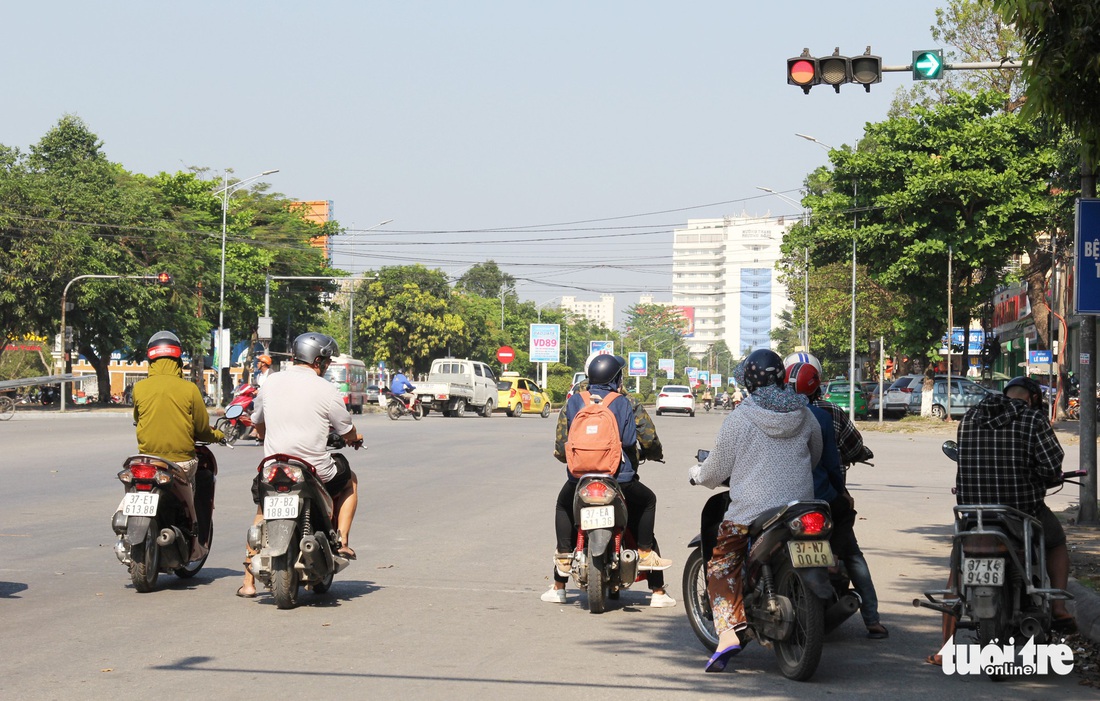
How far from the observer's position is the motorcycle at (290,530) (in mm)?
7742

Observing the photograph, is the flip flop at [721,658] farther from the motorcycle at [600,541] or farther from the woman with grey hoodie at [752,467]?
the motorcycle at [600,541]

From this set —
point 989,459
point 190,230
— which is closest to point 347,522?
point 989,459

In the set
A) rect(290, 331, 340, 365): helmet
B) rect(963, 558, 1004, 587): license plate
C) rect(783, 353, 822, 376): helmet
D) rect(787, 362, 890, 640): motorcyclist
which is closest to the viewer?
rect(963, 558, 1004, 587): license plate

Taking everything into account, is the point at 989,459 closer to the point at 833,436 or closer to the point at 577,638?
the point at 833,436

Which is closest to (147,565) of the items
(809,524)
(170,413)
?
(170,413)

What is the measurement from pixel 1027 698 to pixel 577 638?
2413mm

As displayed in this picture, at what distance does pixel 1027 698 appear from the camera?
597 cm

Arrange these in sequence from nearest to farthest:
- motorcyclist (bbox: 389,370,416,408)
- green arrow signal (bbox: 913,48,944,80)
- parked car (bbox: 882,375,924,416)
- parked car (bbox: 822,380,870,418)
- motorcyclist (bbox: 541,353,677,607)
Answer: motorcyclist (bbox: 541,353,677,607) < green arrow signal (bbox: 913,48,944,80) < motorcyclist (bbox: 389,370,416,408) < parked car (bbox: 822,380,870,418) < parked car (bbox: 882,375,924,416)

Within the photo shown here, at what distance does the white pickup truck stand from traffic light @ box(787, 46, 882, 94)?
34.0 meters

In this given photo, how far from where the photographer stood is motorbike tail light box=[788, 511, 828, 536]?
607 centimetres

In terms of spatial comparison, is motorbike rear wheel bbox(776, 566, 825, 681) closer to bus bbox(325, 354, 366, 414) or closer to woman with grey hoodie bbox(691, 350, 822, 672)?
woman with grey hoodie bbox(691, 350, 822, 672)

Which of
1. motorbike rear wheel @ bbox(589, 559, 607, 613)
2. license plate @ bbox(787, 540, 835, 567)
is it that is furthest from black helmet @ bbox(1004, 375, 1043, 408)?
motorbike rear wheel @ bbox(589, 559, 607, 613)

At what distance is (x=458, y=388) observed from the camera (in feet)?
161

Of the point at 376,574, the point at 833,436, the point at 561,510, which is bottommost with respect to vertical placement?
the point at 376,574
